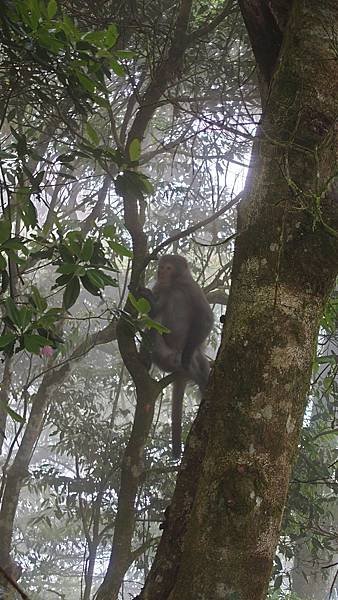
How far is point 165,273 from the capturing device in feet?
15.0

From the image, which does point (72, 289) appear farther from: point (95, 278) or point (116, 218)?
point (116, 218)

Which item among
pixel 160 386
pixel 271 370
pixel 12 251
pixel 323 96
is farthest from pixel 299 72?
pixel 160 386

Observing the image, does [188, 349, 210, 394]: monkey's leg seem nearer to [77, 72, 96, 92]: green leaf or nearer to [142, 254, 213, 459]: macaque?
[142, 254, 213, 459]: macaque

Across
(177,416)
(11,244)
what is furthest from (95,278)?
(177,416)

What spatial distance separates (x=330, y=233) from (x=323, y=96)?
29 centimetres

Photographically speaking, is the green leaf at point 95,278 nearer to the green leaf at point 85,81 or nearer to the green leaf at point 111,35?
the green leaf at point 85,81

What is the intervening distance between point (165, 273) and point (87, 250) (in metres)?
2.90

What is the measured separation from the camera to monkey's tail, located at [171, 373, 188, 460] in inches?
150

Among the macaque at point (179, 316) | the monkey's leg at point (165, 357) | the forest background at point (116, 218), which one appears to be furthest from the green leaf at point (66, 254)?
the monkey's leg at point (165, 357)

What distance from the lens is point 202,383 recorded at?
417 cm

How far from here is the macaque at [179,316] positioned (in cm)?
437

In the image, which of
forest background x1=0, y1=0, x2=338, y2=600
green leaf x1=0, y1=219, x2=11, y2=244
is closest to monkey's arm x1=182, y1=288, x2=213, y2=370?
forest background x1=0, y1=0, x2=338, y2=600

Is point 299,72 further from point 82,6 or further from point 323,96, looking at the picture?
point 82,6

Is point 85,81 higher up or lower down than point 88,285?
higher up
